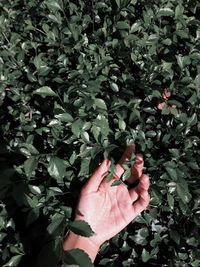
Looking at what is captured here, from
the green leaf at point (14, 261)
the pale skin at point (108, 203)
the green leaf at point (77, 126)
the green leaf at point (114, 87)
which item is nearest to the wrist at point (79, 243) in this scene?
the pale skin at point (108, 203)

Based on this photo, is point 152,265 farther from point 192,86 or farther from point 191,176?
point 192,86

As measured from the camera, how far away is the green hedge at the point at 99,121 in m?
1.44

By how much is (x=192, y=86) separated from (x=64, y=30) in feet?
2.33

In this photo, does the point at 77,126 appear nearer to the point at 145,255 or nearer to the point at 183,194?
the point at 183,194

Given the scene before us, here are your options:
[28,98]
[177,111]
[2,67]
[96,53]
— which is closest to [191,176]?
[177,111]

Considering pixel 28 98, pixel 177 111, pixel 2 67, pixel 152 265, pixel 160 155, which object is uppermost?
pixel 2 67

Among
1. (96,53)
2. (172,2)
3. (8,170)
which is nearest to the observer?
(8,170)

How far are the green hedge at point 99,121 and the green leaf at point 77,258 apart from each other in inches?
17.9

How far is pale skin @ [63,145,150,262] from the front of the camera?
1435mm

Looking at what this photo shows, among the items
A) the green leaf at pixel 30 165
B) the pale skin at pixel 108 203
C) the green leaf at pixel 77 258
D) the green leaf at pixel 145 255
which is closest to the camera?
the green leaf at pixel 77 258

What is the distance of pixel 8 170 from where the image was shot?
142 cm

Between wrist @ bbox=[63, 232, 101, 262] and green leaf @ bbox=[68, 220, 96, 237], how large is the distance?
1.13 ft

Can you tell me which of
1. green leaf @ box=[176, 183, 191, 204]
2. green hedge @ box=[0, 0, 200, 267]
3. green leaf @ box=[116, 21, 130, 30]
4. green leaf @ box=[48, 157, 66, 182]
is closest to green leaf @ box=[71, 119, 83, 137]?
green hedge @ box=[0, 0, 200, 267]

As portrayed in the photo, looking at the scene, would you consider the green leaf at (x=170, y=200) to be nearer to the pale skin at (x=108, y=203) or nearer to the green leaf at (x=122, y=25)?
the pale skin at (x=108, y=203)
